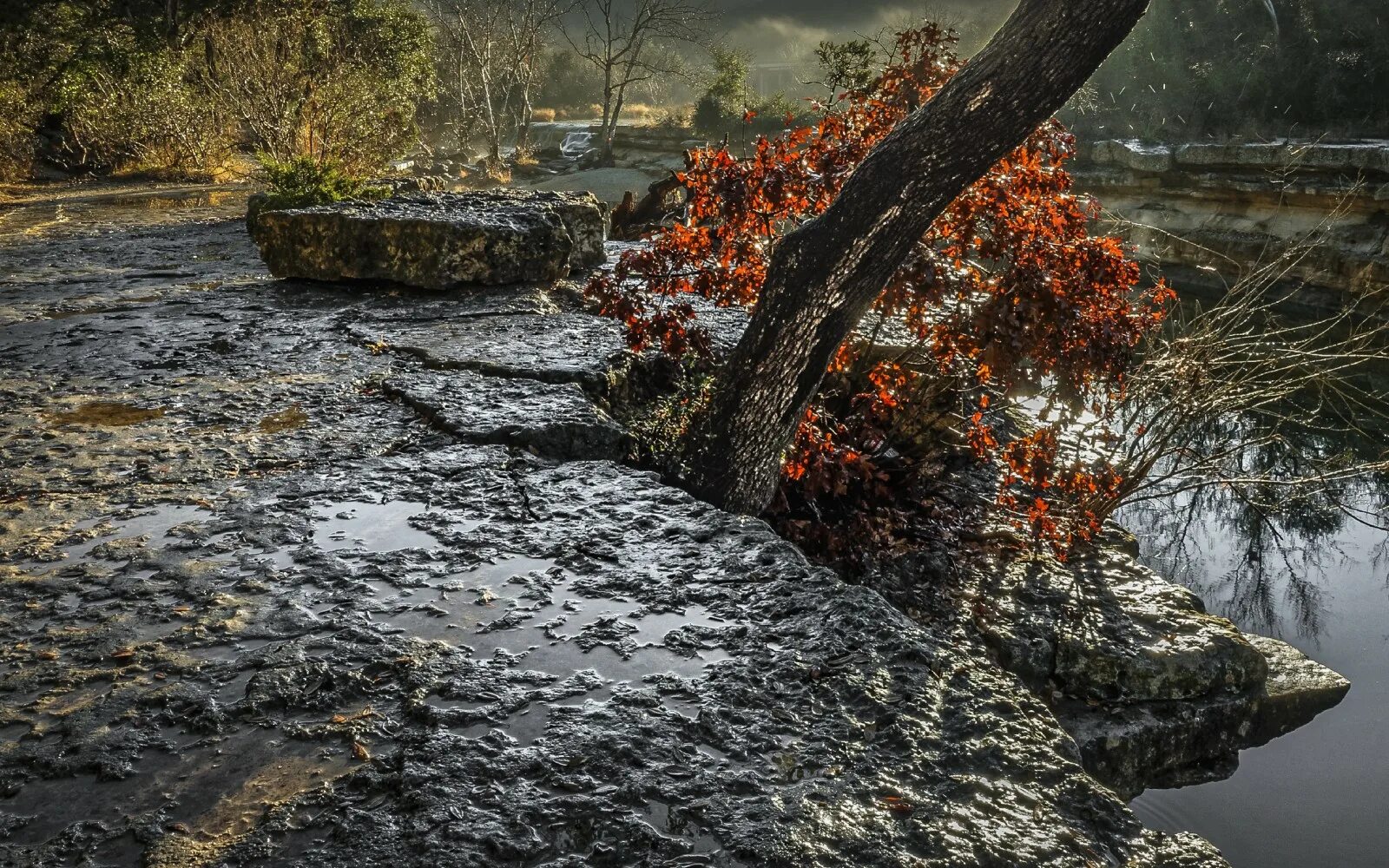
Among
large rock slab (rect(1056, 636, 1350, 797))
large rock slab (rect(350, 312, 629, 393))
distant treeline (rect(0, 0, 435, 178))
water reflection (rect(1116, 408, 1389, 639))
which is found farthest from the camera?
distant treeline (rect(0, 0, 435, 178))

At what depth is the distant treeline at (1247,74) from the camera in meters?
20.3

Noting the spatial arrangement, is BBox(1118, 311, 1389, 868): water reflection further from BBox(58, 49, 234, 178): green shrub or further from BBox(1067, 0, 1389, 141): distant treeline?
BBox(1067, 0, 1389, 141): distant treeline

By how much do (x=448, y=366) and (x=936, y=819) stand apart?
2.84 meters

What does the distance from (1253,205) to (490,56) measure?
2204 cm

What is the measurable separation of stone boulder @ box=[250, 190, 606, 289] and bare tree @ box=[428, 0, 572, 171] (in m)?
19.6

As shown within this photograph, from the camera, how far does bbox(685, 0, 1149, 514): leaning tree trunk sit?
9.61 ft

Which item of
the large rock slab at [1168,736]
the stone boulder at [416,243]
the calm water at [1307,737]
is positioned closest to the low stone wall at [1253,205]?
the calm water at [1307,737]

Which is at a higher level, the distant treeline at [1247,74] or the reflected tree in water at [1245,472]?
the distant treeline at [1247,74]

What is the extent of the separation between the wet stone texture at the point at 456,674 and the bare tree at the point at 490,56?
22.6 meters

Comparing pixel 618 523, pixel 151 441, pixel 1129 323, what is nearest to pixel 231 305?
pixel 151 441

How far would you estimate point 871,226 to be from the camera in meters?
3.12

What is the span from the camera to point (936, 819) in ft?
4.81

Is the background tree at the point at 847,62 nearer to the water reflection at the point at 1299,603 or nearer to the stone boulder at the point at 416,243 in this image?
the stone boulder at the point at 416,243

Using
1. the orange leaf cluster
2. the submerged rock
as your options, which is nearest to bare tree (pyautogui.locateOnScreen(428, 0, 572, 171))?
the orange leaf cluster
